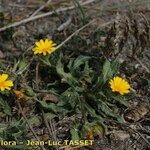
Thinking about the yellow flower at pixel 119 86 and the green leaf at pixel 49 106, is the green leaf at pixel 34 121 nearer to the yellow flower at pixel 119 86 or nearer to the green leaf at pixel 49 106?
the green leaf at pixel 49 106

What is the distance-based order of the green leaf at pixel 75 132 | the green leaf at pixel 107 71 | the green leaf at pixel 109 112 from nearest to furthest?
the green leaf at pixel 75 132 < the green leaf at pixel 109 112 < the green leaf at pixel 107 71

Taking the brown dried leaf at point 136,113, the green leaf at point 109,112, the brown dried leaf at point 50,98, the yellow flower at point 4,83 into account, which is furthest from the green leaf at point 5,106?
the brown dried leaf at point 136,113

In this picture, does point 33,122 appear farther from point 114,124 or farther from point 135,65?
point 135,65

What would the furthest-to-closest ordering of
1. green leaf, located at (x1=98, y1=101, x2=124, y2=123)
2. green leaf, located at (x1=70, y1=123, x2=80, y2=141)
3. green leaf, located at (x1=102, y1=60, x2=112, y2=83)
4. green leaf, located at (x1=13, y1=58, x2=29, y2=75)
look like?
green leaf, located at (x1=13, y1=58, x2=29, y2=75), green leaf, located at (x1=102, y1=60, x2=112, y2=83), green leaf, located at (x1=98, y1=101, x2=124, y2=123), green leaf, located at (x1=70, y1=123, x2=80, y2=141)

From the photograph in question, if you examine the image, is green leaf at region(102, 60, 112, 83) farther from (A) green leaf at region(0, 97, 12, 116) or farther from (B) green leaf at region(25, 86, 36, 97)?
(A) green leaf at region(0, 97, 12, 116)

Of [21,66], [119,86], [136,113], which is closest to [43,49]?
[21,66]

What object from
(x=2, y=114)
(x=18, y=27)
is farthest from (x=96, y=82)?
(x=18, y=27)

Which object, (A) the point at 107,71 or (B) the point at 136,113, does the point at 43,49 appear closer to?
(A) the point at 107,71

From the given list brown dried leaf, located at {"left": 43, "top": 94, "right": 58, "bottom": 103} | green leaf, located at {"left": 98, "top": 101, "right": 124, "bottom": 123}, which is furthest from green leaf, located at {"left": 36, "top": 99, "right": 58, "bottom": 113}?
green leaf, located at {"left": 98, "top": 101, "right": 124, "bottom": 123}

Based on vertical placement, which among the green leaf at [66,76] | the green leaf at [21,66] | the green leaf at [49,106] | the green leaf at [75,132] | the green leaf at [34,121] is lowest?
the green leaf at [75,132]
